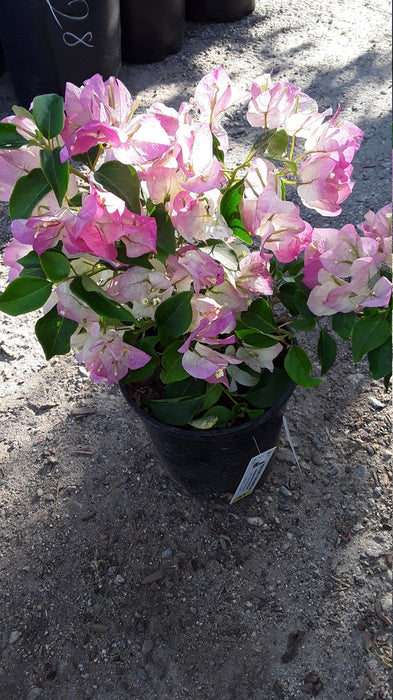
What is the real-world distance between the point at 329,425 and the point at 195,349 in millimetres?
877

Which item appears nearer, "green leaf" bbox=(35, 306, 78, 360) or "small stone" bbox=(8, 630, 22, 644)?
"green leaf" bbox=(35, 306, 78, 360)

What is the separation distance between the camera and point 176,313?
0.86 metres

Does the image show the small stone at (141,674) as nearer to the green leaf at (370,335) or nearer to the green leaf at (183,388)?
the green leaf at (183,388)

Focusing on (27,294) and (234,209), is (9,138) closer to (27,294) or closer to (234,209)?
(27,294)

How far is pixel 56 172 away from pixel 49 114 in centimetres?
7

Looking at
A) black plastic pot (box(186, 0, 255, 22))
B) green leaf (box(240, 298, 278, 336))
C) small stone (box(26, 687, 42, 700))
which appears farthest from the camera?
black plastic pot (box(186, 0, 255, 22))

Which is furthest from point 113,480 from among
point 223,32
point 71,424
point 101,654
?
point 223,32

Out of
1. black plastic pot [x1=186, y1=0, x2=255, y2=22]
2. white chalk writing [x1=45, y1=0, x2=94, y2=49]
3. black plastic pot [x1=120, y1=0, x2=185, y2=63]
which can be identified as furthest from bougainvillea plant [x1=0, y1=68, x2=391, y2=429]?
black plastic pot [x1=186, y1=0, x2=255, y2=22]

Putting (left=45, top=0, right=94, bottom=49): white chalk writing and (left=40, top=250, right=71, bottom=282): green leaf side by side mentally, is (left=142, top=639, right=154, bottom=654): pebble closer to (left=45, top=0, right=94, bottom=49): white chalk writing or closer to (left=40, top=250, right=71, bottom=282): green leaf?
(left=40, top=250, right=71, bottom=282): green leaf

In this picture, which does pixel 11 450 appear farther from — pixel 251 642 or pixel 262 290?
pixel 262 290

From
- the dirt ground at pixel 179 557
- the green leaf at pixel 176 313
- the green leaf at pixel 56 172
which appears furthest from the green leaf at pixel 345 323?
the dirt ground at pixel 179 557

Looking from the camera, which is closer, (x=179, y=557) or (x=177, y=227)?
(x=177, y=227)

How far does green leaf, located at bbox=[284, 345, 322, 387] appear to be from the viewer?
966mm

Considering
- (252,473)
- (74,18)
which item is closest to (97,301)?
(252,473)
